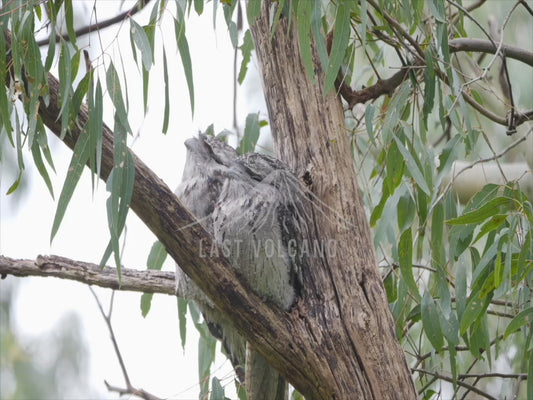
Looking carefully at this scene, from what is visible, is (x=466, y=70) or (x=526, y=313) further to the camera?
(x=466, y=70)

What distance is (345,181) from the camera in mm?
2139

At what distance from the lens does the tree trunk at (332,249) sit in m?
1.93

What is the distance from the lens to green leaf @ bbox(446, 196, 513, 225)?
2.00 meters

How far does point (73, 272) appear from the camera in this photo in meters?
2.13

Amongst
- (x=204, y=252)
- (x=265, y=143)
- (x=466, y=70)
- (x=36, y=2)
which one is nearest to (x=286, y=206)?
(x=204, y=252)

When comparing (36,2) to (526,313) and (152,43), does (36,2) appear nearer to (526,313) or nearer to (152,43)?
(152,43)

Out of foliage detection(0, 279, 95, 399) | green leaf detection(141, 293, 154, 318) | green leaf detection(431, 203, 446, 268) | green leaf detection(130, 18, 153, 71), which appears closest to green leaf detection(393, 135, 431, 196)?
green leaf detection(431, 203, 446, 268)

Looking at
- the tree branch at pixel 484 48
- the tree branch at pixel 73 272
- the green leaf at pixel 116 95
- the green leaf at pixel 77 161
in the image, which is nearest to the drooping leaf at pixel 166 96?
the green leaf at pixel 116 95

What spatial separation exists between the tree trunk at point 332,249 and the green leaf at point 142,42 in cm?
48

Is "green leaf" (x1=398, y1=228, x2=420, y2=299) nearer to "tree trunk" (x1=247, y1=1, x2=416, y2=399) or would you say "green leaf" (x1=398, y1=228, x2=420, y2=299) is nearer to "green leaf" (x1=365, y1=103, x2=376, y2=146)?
"tree trunk" (x1=247, y1=1, x2=416, y2=399)

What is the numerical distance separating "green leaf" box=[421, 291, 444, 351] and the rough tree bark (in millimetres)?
254

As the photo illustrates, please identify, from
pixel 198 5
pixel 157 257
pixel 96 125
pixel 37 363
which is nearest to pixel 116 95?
pixel 96 125

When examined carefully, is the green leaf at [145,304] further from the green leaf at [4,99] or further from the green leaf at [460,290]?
the green leaf at [460,290]

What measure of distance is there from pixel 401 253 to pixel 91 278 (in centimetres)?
99
